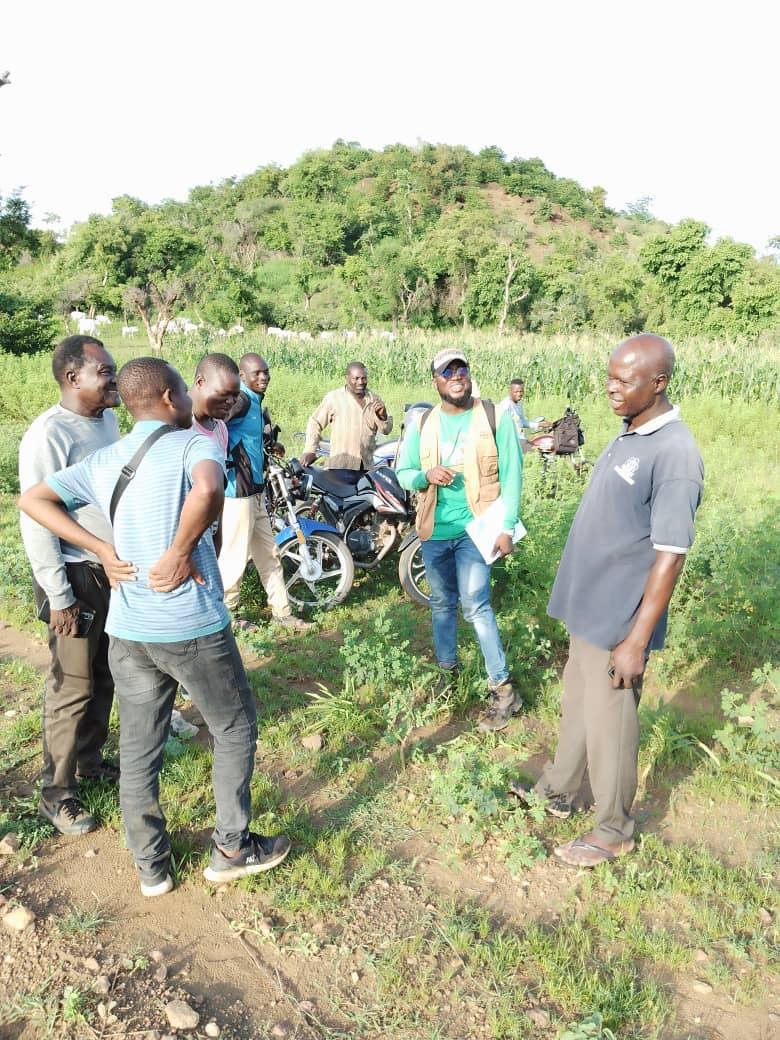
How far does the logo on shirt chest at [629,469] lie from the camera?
257 cm

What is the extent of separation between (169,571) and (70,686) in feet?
3.74

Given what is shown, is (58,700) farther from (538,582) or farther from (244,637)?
(538,582)

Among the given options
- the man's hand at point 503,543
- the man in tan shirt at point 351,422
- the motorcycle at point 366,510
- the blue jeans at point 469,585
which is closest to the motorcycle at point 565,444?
the man in tan shirt at point 351,422

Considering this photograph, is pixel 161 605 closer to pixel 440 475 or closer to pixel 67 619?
pixel 67 619

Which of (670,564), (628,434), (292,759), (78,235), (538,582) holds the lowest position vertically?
(292,759)

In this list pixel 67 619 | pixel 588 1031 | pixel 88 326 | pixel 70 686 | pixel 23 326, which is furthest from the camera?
pixel 88 326

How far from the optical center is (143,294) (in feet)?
108

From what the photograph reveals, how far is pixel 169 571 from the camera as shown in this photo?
2.32 meters

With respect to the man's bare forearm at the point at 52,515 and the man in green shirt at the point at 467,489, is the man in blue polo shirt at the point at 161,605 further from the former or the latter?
the man in green shirt at the point at 467,489

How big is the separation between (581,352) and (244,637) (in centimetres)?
1581

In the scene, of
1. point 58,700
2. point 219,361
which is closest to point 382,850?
point 58,700

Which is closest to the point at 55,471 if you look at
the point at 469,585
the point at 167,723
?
the point at 167,723

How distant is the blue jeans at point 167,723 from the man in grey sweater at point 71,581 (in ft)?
1.83

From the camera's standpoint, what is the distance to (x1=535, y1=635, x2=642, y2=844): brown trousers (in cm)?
277
